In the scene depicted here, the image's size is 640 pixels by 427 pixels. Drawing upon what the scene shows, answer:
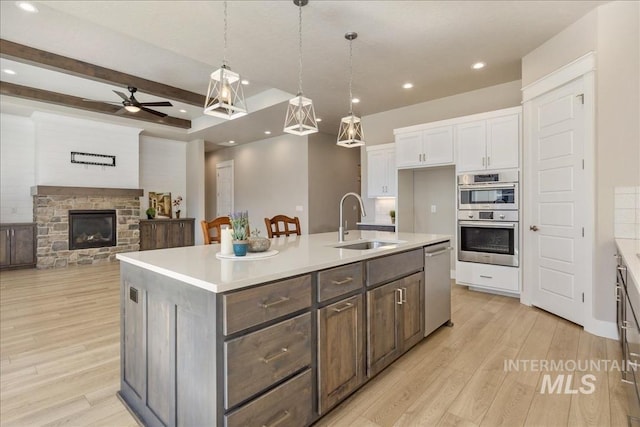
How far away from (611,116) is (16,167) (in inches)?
368

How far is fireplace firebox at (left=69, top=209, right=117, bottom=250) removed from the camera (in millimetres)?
6527

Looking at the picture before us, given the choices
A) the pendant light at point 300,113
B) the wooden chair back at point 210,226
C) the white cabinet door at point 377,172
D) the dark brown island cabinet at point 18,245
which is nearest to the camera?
the pendant light at point 300,113

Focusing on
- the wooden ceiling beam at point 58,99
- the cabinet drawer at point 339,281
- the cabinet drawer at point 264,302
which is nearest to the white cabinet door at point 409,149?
the cabinet drawer at point 339,281

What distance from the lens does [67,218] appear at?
6.43m

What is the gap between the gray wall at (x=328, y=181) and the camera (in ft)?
23.0

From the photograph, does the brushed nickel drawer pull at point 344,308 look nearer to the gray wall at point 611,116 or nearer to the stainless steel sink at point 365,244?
the stainless steel sink at point 365,244

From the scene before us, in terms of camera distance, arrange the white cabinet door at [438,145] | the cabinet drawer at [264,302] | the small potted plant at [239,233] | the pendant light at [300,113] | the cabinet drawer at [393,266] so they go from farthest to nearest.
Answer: the white cabinet door at [438,145] < the pendant light at [300,113] < the cabinet drawer at [393,266] < the small potted plant at [239,233] < the cabinet drawer at [264,302]

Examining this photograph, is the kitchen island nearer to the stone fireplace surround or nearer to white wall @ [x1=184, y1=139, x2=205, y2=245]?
the stone fireplace surround

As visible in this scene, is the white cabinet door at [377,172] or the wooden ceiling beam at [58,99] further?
the white cabinet door at [377,172]

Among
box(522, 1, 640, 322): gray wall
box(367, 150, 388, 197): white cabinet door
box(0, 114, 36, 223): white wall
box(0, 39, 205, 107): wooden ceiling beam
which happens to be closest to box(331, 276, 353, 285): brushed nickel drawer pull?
box(522, 1, 640, 322): gray wall

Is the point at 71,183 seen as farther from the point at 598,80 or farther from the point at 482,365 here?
the point at 598,80

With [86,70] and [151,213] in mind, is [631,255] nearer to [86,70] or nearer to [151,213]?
[86,70]

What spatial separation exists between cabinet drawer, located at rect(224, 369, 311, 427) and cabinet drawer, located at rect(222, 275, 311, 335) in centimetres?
34

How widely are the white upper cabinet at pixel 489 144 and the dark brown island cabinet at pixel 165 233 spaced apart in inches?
264
